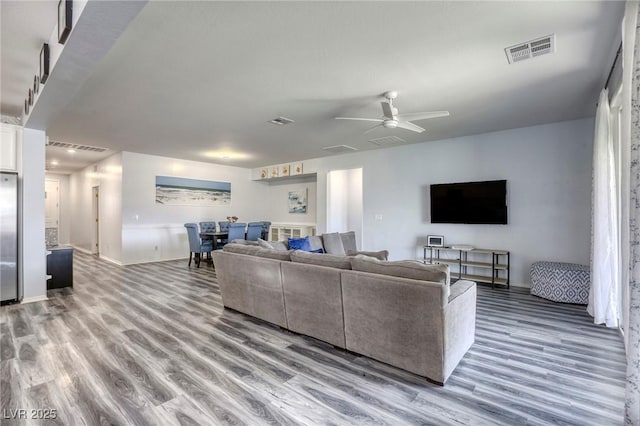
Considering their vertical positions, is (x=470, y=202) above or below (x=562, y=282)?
above

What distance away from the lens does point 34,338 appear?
9.69 feet

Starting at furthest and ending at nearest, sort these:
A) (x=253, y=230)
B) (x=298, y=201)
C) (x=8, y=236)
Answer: (x=298, y=201) < (x=253, y=230) < (x=8, y=236)

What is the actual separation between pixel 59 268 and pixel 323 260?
190 inches

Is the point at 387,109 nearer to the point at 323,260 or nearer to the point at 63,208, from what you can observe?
the point at 323,260

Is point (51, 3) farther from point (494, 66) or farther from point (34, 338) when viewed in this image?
point (494, 66)

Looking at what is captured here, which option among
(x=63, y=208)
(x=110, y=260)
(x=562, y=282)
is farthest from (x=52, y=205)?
(x=562, y=282)

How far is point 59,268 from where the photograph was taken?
491cm

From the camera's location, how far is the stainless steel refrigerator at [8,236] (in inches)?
155

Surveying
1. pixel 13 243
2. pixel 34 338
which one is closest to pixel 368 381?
pixel 34 338

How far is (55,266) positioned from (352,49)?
5658mm

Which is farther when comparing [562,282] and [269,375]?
[562,282]

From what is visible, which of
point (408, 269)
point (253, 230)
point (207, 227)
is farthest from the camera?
point (207, 227)

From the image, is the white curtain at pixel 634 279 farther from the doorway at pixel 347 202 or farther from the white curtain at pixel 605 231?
the doorway at pixel 347 202

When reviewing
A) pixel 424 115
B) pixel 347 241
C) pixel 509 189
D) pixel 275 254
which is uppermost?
pixel 424 115
